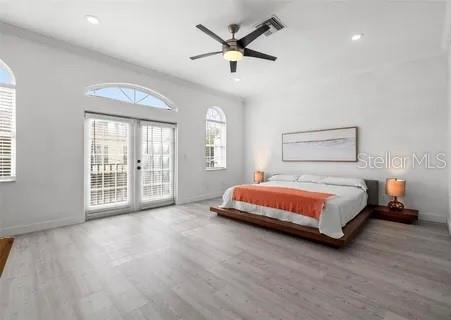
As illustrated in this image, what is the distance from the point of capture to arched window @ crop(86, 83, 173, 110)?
4.06m

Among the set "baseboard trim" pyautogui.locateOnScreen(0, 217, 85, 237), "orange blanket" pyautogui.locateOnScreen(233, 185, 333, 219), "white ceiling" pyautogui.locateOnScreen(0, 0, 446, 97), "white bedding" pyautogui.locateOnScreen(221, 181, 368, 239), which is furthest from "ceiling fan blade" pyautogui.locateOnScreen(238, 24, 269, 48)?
"baseboard trim" pyautogui.locateOnScreen(0, 217, 85, 237)

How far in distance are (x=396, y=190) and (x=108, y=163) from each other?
5538 mm

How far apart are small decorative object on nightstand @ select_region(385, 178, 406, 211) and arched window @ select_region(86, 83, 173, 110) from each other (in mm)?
4940

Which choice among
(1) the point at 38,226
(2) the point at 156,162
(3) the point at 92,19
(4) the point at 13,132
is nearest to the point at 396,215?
(2) the point at 156,162

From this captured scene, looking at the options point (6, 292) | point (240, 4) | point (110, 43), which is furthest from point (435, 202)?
point (110, 43)

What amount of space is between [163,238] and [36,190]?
2198 millimetres

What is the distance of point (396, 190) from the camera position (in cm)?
386

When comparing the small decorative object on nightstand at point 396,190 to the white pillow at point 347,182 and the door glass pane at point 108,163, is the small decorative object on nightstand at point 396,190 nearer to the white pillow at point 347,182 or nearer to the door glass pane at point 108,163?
the white pillow at point 347,182

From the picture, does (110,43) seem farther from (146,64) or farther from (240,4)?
(240,4)

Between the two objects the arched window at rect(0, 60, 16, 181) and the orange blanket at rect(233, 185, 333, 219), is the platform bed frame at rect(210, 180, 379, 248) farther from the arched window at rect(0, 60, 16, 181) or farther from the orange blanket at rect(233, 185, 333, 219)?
the arched window at rect(0, 60, 16, 181)

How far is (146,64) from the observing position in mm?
4344

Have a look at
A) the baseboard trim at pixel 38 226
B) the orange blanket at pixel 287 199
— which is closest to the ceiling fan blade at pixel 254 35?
the orange blanket at pixel 287 199

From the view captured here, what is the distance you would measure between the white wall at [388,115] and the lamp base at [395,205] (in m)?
0.28

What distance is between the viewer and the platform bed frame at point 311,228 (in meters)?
2.77
